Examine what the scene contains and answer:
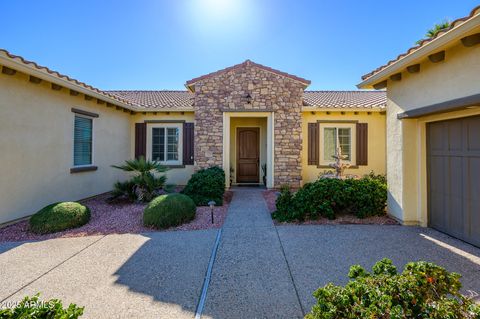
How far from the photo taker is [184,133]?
1020cm

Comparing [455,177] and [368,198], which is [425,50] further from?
[368,198]

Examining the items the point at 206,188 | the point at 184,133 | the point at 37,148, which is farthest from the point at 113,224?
the point at 184,133

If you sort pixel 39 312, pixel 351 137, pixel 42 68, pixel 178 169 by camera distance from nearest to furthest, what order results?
pixel 39 312, pixel 42 68, pixel 351 137, pixel 178 169

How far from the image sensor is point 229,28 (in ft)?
25.2

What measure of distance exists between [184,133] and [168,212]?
5431mm

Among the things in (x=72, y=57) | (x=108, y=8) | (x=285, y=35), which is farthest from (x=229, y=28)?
(x=72, y=57)

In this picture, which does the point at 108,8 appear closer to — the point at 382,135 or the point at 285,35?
the point at 285,35

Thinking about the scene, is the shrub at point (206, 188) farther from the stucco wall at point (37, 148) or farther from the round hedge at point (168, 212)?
the stucco wall at point (37, 148)

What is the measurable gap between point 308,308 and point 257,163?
28.4 feet

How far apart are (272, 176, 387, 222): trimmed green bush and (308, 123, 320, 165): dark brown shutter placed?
3951 mm

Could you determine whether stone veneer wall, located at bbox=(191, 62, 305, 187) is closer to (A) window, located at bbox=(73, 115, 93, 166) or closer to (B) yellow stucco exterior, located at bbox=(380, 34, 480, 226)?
(A) window, located at bbox=(73, 115, 93, 166)

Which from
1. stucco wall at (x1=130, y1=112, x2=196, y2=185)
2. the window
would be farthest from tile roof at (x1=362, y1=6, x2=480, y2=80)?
the window

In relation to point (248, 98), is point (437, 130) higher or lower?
lower

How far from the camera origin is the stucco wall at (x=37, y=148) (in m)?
5.30
